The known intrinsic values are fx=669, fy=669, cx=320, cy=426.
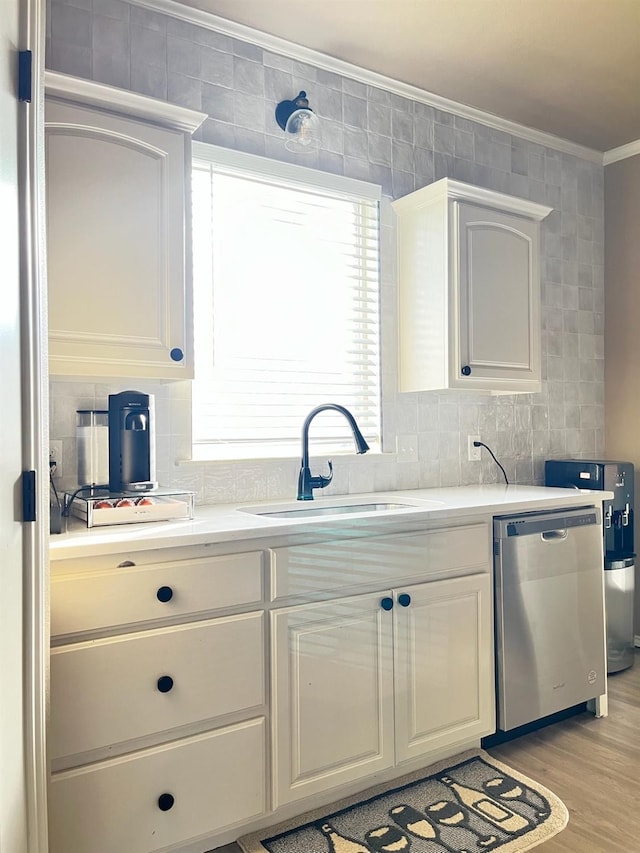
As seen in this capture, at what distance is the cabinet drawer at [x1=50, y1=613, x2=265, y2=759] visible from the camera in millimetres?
1597

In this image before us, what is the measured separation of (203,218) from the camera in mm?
2500

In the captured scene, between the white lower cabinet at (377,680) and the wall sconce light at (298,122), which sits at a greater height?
the wall sconce light at (298,122)

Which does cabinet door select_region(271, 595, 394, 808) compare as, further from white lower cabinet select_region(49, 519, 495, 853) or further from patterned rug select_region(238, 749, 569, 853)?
patterned rug select_region(238, 749, 569, 853)

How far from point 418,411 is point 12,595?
2.15 m

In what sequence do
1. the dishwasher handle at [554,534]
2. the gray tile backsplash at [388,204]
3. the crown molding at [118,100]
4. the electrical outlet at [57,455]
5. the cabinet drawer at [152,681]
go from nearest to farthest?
the cabinet drawer at [152,681] → the crown molding at [118,100] → the electrical outlet at [57,455] → the gray tile backsplash at [388,204] → the dishwasher handle at [554,534]

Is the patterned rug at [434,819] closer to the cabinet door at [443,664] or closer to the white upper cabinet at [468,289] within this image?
the cabinet door at [443,664]

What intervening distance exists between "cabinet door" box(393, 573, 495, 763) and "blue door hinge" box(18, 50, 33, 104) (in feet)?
5.53

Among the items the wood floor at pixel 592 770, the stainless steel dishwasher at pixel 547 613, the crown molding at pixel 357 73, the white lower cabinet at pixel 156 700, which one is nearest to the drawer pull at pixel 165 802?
the white lower cabinet at pixel 156 700

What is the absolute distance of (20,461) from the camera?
1.25m

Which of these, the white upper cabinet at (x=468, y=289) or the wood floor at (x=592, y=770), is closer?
the wood floor at (x=592, y=770)

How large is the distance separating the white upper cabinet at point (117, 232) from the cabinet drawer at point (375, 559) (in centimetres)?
69

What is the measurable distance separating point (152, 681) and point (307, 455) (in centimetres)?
107

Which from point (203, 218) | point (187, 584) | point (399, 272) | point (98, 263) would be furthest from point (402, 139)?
point (187, 584)

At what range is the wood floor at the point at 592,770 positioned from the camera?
6.34 ft
